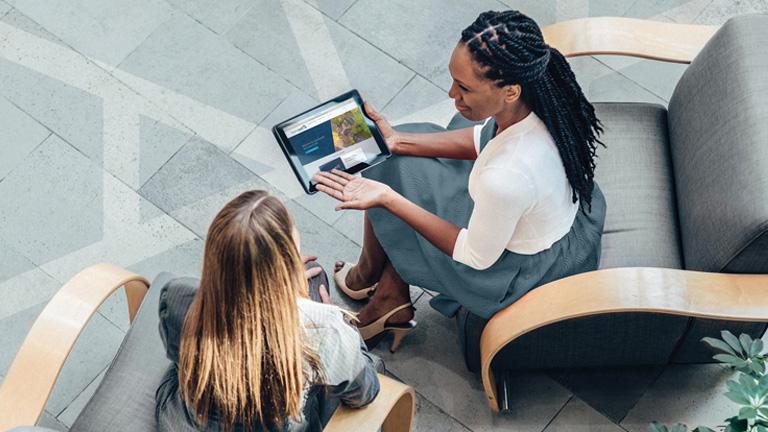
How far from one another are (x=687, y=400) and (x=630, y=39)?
1.02 m

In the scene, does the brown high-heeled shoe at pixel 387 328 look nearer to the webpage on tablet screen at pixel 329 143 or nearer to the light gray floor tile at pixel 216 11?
the webpage on tablet screen at pixel 329 143

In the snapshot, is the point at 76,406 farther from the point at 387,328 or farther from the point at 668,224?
the point at 668,224

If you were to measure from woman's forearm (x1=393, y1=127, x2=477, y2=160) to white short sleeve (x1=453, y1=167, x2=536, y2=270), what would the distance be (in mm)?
318

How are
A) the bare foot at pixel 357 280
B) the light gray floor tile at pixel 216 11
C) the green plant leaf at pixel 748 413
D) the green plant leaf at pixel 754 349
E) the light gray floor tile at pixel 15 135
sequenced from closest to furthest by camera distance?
the green plant leaf at pixel 748 413, the green plant leaf at pixel 754 349, the bare foot at pixel 357 280, the light gray floor tile at pixel 15 135, the light gray floor tile at pixel 216 11

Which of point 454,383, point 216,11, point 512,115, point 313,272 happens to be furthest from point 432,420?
point 216,11

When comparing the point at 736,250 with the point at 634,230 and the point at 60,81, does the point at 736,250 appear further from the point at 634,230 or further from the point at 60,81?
the point at 60,81

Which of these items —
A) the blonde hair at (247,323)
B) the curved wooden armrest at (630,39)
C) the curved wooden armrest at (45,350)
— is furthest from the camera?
the curved wooden armrest at (630,39)

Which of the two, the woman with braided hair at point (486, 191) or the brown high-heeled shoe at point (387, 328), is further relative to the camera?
the brown high-heeled shoe at point (387, 328)

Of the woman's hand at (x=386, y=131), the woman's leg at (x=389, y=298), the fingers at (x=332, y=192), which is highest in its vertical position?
the woman's hand at (x=386, y=131)

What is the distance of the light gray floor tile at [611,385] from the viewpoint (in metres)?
2.69

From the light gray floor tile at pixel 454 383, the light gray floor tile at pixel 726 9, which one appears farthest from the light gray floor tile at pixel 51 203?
the light gray floor tile at pixel 726 9

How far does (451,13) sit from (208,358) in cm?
191

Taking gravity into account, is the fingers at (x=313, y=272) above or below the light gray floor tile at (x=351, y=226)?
Result: above

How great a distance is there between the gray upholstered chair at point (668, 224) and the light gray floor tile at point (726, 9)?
2.72 ft
